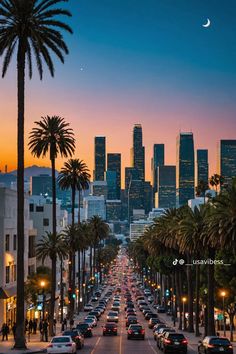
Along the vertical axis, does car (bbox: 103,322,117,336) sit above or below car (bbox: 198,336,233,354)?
below

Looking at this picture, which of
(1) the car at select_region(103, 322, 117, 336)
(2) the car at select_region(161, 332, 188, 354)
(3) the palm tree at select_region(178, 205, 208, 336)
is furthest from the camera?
(1) the car at select_region(103, 322, 117, 336)

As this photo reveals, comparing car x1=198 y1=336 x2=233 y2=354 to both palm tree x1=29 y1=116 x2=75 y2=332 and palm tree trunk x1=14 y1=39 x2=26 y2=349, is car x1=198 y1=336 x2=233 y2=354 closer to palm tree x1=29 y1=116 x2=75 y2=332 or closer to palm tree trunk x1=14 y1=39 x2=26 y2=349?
palm tree trunk x1=14 y1=39 x2=26 y2=349

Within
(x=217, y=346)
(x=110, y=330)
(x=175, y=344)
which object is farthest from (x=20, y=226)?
(x=110, y=330)

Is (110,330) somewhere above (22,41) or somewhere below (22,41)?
below

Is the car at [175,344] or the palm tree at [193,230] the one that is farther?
the palm tree at [193,230]

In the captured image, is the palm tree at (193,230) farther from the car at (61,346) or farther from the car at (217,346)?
the car at (61,346)

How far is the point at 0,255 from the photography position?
73.8 meters

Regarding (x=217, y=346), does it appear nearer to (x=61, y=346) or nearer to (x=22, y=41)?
(x=61, y=346)

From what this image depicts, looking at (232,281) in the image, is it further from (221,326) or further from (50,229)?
(50,229)

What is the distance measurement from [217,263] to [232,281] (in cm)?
253

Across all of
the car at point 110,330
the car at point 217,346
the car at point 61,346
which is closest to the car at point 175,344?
the car at point 217,346

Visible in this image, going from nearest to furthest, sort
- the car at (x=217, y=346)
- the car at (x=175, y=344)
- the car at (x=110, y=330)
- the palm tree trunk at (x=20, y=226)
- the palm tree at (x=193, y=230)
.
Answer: the car at (x=217, y=346) < the palm tree trunk at (x=20, y=226) < the car at (x=175, y=344) < the palm tree at (x=193, y=230) < the car at (x=110, y=330)

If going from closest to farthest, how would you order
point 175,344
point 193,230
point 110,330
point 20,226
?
point 20,226
point 175,344
point 193,230
point 110,330

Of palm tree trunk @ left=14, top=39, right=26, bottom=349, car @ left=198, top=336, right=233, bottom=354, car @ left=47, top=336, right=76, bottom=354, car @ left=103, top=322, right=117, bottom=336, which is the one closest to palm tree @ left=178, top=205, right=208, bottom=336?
car @ left=103, top=322, right=117, bottom=336
